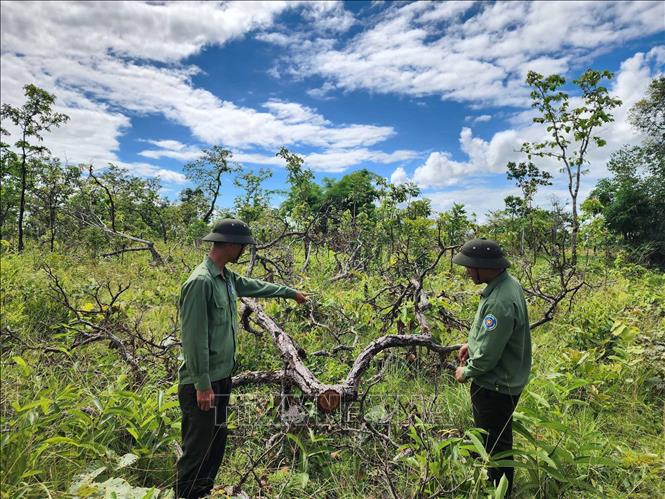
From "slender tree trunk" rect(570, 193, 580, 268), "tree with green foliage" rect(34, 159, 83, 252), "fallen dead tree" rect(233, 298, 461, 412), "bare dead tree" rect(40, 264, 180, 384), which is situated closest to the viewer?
"fallen dead tree" rect(233, 298, 461, 412)

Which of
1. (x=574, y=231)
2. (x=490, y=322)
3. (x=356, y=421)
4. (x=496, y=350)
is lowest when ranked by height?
(x=356, y=421)

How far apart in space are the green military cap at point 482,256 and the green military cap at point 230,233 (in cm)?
157

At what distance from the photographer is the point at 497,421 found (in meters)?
2.82

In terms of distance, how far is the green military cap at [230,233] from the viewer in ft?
9.25

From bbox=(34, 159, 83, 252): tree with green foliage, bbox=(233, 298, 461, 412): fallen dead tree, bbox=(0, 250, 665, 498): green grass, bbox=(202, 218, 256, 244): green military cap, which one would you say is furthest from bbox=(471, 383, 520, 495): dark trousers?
bbox=(34, 159, 83, 252): tree with green foliage

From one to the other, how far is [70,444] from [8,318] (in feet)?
12.9

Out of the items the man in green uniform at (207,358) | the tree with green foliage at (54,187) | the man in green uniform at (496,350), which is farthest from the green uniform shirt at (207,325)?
the tree with green foliage at (54,187)

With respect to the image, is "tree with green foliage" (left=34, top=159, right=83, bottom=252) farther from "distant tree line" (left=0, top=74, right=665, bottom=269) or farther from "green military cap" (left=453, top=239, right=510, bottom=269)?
"green military cap" (left=453, top=239, right=510, bottom=269)

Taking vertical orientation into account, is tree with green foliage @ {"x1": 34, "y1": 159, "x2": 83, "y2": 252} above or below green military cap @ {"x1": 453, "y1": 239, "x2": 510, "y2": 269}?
above

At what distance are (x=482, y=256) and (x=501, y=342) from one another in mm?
615

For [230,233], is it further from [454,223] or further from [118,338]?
[454,223]

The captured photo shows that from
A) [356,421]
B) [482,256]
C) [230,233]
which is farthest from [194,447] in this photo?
[482,256]

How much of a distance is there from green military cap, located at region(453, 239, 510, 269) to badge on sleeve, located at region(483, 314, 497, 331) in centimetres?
36

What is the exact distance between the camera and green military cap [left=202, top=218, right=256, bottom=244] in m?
2.82
